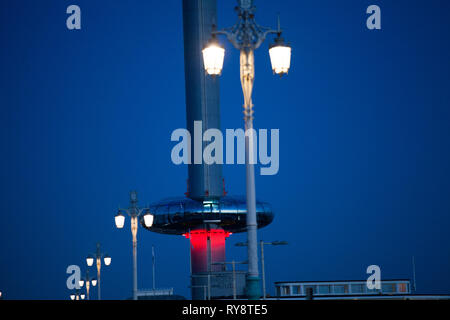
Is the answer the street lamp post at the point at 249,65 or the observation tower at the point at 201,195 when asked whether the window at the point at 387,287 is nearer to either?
the observation tower at the point at 201,195

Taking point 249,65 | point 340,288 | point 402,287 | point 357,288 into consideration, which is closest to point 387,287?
point 402,287

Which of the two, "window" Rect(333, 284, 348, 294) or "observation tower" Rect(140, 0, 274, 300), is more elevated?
"observation tower" Rect(140, 0, 274, 300)

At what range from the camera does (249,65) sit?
45.9 feet

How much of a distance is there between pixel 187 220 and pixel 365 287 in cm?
3552

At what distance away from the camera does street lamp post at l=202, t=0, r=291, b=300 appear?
523 inches

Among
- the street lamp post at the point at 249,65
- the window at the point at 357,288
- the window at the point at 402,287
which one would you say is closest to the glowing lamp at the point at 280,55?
the street lamp post at the point at 249,65

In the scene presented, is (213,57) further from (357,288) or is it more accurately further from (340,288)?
(340,288)

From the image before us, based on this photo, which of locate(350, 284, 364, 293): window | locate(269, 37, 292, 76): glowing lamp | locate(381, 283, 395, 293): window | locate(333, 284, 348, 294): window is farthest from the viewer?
locate(381, 283, 395, 293): window

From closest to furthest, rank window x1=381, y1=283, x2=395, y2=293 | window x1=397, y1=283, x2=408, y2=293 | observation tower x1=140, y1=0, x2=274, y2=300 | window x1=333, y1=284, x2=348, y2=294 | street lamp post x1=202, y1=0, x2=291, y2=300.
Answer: street lamp post x1=202, y1=0, x2=291, y2=300
window x1=333, y1=284, x2=348, y2=294
window x1=397, y1=283, x2=408, y2=293
window x1=381, y1=283, x2=395, y2=293
observation tower x1=140, y1=0, x2=274, y2=300

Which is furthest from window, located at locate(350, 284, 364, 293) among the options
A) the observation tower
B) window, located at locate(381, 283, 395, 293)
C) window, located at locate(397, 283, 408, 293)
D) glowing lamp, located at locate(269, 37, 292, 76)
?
glowing lamp, located at locate(269, 37, 292, 76)

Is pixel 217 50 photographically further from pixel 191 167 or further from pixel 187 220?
pixel 187 220

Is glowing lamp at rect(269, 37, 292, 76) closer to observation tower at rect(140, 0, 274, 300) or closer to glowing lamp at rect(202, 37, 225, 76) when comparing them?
glowing lamp at rect(202, 37, 225, 76)
